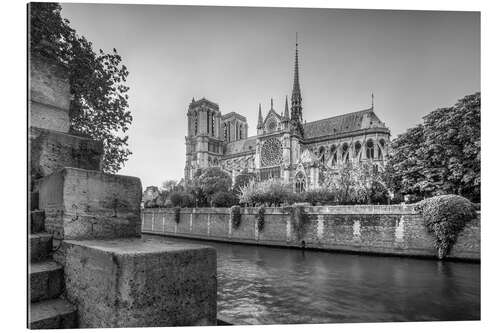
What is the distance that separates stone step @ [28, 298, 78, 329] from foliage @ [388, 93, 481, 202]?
394 inches

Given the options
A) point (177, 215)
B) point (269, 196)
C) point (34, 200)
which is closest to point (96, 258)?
point (34, 200)

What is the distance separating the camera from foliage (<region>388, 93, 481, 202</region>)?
1061cm

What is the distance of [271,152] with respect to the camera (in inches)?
1924

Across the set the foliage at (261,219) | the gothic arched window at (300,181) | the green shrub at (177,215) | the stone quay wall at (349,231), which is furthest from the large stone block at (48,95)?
the gothic arched window at (300,181)

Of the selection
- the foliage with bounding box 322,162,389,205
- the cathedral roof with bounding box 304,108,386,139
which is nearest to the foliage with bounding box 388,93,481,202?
the foliage with bounding box 322,162,389,205

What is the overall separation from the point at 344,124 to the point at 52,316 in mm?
52505

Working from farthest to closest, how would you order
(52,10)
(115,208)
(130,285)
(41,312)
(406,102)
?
(406,102) → (52,10) → (115,208) → (41,312) → (130,285)

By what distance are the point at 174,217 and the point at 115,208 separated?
82.0ft

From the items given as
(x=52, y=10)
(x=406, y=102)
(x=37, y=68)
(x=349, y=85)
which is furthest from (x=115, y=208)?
(x=406, y=102)

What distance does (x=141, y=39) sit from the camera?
458cm

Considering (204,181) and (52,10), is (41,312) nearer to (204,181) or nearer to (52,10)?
(52,10)

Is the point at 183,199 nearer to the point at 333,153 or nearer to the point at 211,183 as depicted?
the point at 211,183

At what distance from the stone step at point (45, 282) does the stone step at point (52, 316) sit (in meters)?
0.06

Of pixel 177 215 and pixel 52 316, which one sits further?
pixel 177 215
